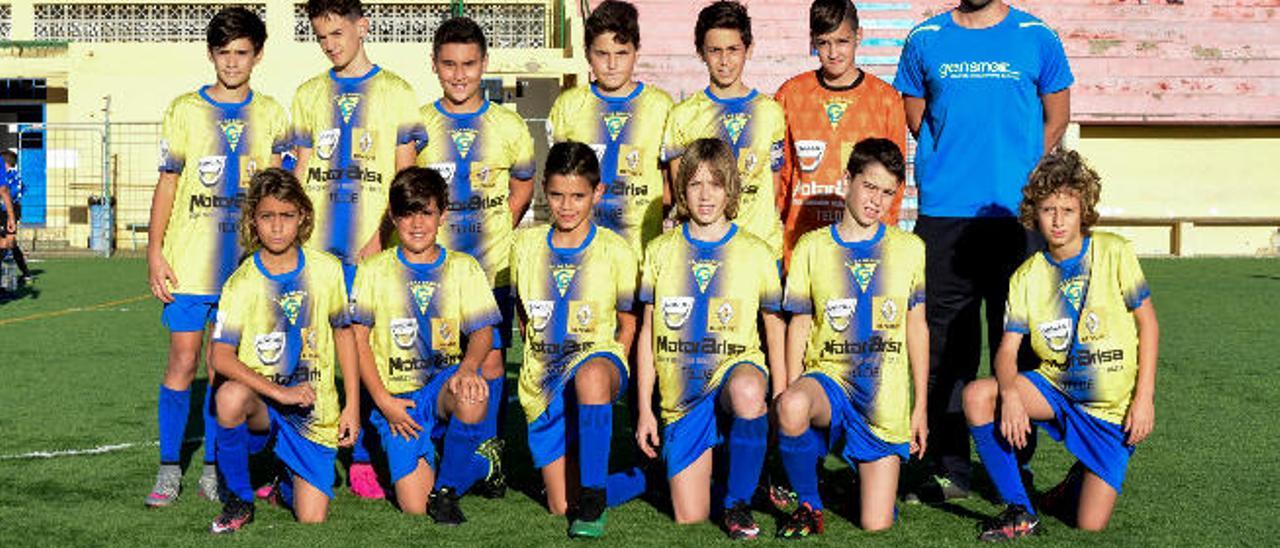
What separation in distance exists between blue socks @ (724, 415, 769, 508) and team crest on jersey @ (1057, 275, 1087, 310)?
1032mm

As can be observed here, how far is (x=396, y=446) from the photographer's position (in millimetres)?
5168

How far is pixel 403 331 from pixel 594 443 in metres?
0.83

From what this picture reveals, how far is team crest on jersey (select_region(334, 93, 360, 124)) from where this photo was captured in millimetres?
5613

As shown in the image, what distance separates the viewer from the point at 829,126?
5.56 metres

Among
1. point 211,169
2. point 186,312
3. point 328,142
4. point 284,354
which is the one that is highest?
point 328,142

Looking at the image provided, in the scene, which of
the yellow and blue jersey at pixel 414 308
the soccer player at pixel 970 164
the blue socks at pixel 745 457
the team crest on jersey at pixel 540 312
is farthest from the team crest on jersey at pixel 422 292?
the soccer player at pixel 970 164

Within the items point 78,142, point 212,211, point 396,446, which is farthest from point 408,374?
point 78,142

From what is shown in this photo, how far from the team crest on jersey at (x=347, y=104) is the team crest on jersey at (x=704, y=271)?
147 cm

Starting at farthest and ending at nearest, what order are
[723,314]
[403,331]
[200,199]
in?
[200,199] → [403,331] → [723,314]

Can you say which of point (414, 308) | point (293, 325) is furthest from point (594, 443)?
point (293, 325)

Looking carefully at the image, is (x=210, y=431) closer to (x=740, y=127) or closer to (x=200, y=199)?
(x=200, y=199)

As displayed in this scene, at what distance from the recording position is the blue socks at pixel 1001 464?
4.73 metres

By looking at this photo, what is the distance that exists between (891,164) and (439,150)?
1736 mm

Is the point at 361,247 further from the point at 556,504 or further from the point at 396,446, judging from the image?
the point at 556,504
